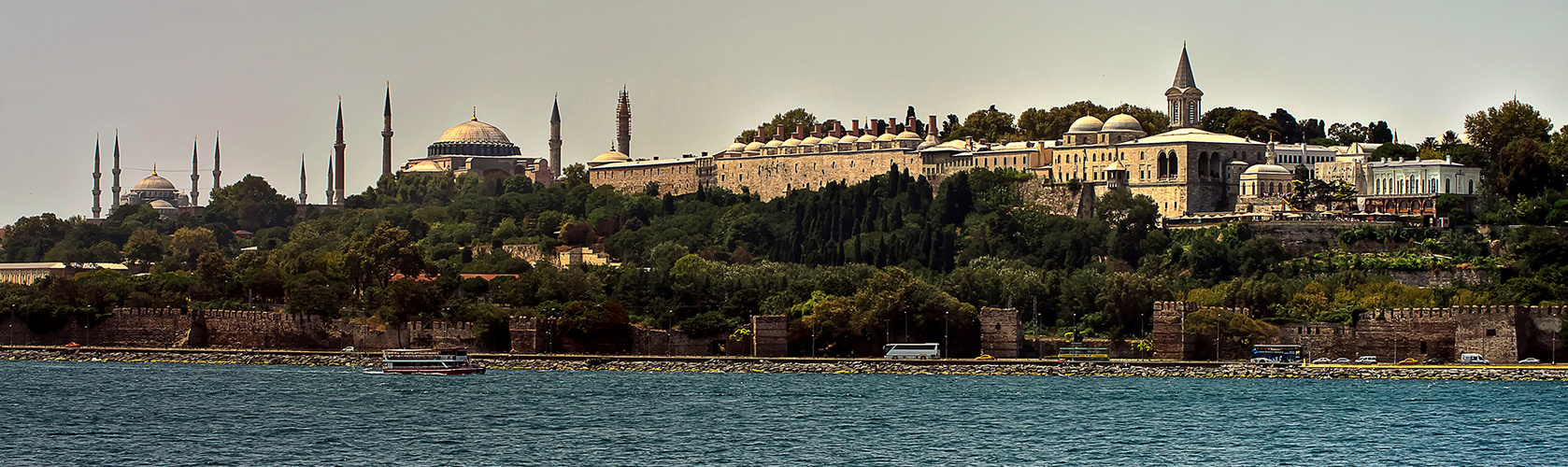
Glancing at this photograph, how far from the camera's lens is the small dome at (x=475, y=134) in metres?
141

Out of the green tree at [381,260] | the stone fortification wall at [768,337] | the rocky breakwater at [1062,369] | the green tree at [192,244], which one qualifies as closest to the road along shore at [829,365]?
the rocky breakwater at [1062,369]

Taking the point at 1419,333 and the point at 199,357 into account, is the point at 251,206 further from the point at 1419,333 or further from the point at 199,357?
the point at 1419,333

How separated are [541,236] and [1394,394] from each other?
2130 inches

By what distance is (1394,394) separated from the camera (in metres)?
58.0

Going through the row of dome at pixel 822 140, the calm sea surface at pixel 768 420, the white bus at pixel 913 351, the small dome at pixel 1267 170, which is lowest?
the calm sea surface at pixel 768 420

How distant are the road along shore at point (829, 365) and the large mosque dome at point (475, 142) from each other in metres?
62.1

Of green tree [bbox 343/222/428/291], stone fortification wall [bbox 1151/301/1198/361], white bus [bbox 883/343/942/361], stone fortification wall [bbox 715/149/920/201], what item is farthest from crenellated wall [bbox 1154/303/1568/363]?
stone fortification wall [bbox 715/149/920/201]

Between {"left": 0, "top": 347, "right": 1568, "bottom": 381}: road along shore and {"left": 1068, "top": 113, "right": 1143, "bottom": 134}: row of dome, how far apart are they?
34274 mm

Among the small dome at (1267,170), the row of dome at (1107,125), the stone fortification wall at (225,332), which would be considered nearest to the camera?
the stone fortification wall at (225,332)

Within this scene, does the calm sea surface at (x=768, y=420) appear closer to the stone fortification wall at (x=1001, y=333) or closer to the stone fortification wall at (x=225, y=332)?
the stone fortification wall at (x=1001, y=333)

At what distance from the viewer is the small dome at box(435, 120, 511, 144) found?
141m

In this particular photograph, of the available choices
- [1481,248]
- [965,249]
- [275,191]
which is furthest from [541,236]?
[1481,248]

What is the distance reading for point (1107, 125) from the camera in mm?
100688

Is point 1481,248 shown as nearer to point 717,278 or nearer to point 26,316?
point 717,278
